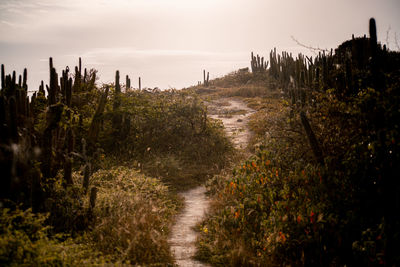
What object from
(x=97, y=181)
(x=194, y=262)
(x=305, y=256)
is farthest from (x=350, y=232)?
(x=97, y=181)

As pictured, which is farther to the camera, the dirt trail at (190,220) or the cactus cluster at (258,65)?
the cactus cluster at (258,65)

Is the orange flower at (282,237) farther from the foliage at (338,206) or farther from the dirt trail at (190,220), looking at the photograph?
the dirt trail at (190,220)

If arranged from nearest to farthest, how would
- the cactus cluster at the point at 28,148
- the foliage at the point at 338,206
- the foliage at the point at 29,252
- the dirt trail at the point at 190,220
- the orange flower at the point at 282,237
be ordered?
the foliage at the point at 29,252 → the foliage at the point at 338,206 → the orange flower at the point at 282,237 → the cactus cluster at the point at 28,148 → the dirt trail at the point at 190,220

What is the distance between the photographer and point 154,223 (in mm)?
6176

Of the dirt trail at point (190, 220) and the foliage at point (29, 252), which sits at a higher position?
the foliage at point (29, 252)

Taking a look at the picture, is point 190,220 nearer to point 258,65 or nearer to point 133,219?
point 133,219

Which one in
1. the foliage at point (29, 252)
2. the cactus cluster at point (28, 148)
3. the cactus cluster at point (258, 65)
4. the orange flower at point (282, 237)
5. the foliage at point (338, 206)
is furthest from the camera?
the cactus cluster at point (258, 65)

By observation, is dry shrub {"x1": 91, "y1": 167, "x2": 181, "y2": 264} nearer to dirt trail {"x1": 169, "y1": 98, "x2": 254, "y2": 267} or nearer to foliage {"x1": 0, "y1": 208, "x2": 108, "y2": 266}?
dirt trail {"x1": 169, "y1": 98, "x2": 254, "y2": 267}

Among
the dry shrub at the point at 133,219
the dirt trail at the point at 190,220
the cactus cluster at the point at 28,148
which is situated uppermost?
the cactus cluster at the point at 28,148

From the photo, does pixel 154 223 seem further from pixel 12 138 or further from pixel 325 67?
pixel 325 67

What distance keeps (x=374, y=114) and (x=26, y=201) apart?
5.35 meters

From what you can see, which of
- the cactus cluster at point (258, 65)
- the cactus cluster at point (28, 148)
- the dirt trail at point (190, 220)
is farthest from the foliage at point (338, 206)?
the cactus cluster at point (258, 65)

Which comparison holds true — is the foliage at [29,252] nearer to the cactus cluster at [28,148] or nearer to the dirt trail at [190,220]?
the cactus cluster at [28,148]

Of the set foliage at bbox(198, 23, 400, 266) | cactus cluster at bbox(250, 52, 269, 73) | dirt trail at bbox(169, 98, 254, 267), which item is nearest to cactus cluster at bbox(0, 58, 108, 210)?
dirt trail at bbox(169, 98, 254, 267)
